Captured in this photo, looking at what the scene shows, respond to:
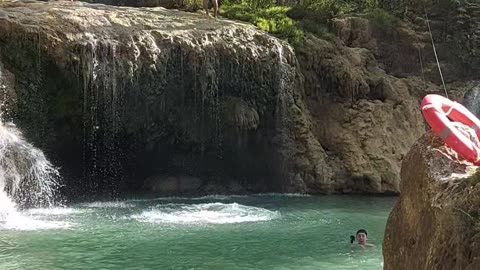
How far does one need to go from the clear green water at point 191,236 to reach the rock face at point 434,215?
418 centimetres

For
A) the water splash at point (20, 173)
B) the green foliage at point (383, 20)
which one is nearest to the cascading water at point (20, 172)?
the water splash at point (20, 173)

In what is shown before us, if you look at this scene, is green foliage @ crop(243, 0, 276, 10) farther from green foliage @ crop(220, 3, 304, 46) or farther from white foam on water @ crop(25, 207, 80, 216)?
white foam on water @ crop(25, 207, 80, 216)

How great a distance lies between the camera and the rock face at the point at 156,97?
17.2 metres

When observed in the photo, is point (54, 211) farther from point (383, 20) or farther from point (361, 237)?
point (383, 20)

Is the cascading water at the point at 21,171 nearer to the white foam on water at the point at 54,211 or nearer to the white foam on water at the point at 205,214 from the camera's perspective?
the white foam on water at the point at 54,211

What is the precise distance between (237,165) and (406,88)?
6627 mm

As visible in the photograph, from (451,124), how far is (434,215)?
44.5 inches

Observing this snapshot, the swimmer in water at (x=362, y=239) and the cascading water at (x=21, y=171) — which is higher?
the cascading water at (x=21, y=171)

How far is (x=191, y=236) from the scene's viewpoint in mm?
11930

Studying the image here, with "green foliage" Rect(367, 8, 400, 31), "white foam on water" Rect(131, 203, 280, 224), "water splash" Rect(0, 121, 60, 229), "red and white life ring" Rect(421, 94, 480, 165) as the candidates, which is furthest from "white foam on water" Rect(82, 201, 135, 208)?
"green foliage" Rect(367, 8, 400, 31)

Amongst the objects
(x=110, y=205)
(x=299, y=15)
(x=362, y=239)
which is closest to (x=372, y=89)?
(x=299, y=15)

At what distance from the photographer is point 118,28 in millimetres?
18172

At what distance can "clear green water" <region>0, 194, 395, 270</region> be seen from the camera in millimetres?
9891

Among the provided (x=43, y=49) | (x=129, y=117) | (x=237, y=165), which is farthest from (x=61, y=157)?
(x=237, y=165)
